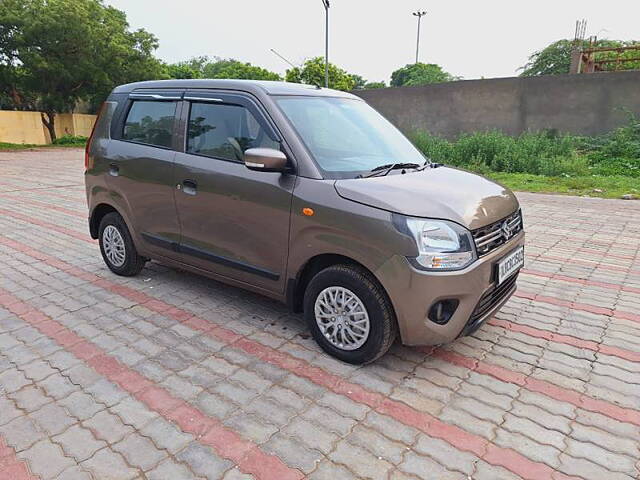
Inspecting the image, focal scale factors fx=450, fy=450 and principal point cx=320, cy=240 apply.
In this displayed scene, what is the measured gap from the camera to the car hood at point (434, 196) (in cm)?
270

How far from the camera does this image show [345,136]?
3475 mm

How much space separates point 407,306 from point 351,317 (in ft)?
1.38

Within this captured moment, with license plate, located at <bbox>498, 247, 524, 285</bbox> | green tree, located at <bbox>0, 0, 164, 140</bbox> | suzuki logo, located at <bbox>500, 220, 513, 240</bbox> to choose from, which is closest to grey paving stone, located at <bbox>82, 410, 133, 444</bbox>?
license plate, located at <bbox>498, 247, 524, 285</bbox>

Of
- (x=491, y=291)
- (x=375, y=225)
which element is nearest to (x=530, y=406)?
(x=491, y=291)

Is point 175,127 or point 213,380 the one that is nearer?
point 213,380

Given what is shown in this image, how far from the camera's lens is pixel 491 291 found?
2.91 meters

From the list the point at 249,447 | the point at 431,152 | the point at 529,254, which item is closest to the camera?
the point at 249,447

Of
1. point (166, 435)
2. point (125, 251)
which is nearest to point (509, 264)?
point (166, 435)

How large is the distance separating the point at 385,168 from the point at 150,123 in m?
2.22

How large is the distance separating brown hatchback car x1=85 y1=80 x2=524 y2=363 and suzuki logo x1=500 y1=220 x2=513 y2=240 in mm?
18

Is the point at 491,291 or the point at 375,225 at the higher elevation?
the point at 375,225

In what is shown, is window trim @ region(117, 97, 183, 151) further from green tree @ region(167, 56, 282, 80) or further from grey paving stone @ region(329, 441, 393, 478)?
green tree @ region(167, 56, 282, 80)

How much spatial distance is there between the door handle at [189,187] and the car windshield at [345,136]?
95 cm

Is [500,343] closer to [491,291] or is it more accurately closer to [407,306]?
[491,291]
